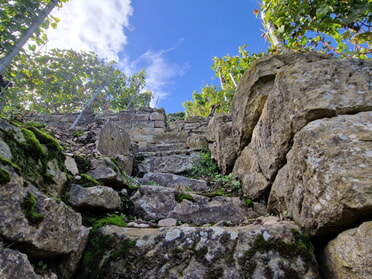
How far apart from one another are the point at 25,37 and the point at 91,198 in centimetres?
561

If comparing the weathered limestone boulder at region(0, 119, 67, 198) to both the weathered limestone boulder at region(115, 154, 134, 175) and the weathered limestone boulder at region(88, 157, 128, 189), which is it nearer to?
the weathered limestone boulder at region(88, 157, 128, 189)

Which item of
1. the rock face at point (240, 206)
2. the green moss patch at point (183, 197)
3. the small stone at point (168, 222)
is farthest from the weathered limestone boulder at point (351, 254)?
the green moss patch at point (183, 197)

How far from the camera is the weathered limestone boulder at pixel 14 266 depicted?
3.69ft

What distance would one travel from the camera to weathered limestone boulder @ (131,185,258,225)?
8.31 feet

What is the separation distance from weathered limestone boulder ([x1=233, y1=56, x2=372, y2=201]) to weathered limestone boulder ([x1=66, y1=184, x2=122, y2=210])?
186cm

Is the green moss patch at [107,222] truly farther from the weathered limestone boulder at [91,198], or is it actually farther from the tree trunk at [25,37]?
the tree trunk at [25,37]

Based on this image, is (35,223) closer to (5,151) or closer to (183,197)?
(5,151)

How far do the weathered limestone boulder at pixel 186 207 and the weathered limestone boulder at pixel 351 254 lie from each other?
1043 mm

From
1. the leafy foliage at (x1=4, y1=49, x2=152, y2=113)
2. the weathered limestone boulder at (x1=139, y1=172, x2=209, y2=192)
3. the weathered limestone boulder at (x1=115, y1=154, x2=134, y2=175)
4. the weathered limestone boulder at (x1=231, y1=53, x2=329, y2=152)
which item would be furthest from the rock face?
the leafy foliage at (x1=4, y1=49, x2=152, y2=113)

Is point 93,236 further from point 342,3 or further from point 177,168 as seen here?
point 342,3

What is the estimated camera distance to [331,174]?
5.11ft

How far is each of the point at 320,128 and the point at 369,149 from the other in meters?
0.38

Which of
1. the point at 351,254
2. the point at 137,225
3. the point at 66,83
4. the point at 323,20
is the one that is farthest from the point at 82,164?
A: the point at 66,83

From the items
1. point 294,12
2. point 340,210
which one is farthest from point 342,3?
point 340,210
